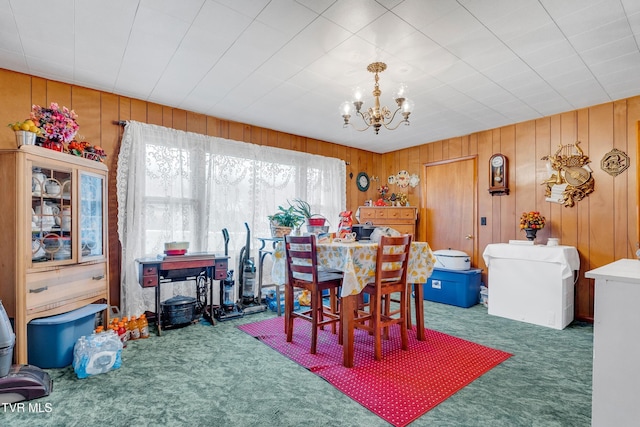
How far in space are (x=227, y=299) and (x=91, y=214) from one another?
167 cm

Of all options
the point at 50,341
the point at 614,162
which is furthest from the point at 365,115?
the point at 50,341

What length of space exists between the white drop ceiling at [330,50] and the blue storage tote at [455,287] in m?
2.09

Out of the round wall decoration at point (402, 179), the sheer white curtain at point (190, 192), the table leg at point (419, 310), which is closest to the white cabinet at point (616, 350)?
the table leg at point (419, 310)

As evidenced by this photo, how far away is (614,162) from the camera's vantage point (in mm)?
3506

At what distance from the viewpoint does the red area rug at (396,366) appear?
1.95 m

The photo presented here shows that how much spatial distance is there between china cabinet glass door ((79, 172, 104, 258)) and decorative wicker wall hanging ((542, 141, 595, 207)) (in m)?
4.92

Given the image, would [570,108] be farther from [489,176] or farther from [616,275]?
[616,275]

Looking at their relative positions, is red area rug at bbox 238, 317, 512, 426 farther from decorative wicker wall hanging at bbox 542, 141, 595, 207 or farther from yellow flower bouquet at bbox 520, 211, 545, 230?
decorative wicker wall hanging at bbox 542, 141, 595, 207

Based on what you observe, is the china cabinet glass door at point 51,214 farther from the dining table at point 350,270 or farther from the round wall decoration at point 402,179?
the round wall decoration at point 402,179

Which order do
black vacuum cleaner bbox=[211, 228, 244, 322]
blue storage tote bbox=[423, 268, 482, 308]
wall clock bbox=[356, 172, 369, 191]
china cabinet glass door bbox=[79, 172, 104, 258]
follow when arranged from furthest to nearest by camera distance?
wall clock bbox=[356, 172, 369, 191] < blue storage tote bbox=[423, 268, 482, 308] < black vacuum cleaner bbox=[211, 228, 244, 322] < china cabinet glass door bbox=[79, 172, 104, 258]

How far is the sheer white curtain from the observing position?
3.45m

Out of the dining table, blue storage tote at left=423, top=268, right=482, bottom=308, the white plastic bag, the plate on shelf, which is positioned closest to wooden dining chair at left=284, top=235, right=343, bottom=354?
the dining table

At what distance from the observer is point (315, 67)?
280 cm
